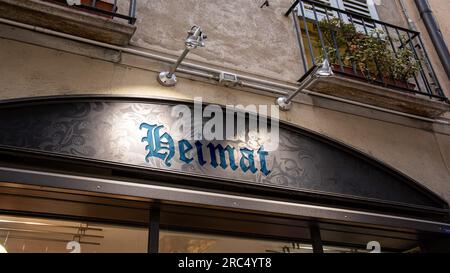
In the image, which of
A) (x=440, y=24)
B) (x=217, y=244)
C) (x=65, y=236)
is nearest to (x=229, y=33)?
(x=217, y=244)

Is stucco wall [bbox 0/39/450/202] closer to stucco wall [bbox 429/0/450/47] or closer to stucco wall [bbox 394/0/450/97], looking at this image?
stucco wall [bbox 394/0/450/97]

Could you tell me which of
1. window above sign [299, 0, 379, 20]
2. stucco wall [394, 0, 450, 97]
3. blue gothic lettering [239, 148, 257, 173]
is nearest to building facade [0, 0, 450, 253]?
blue gothic lettering [239, 148, 257, 173]

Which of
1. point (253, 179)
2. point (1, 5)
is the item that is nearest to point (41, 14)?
point (1, 5)

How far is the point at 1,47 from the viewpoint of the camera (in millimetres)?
3260

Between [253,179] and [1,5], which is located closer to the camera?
[1,5]

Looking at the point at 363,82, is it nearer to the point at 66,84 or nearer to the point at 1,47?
the point at 66,84

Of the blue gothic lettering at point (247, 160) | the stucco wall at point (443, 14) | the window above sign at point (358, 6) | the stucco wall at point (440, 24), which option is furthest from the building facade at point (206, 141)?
the stucco wall at point (443, 14)

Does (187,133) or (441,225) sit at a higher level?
(187,133)

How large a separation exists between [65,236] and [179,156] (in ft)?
3.54

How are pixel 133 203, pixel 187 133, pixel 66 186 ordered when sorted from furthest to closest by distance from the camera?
pixel 187 133, pixel 133 203, pixel 66 186

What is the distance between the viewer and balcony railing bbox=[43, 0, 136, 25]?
11.8 feet

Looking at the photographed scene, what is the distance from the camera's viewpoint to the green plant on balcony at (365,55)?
4914 mm

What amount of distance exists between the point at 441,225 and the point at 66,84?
3.82 meters

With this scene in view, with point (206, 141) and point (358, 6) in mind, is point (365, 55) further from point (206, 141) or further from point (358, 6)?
point (206, 141)
